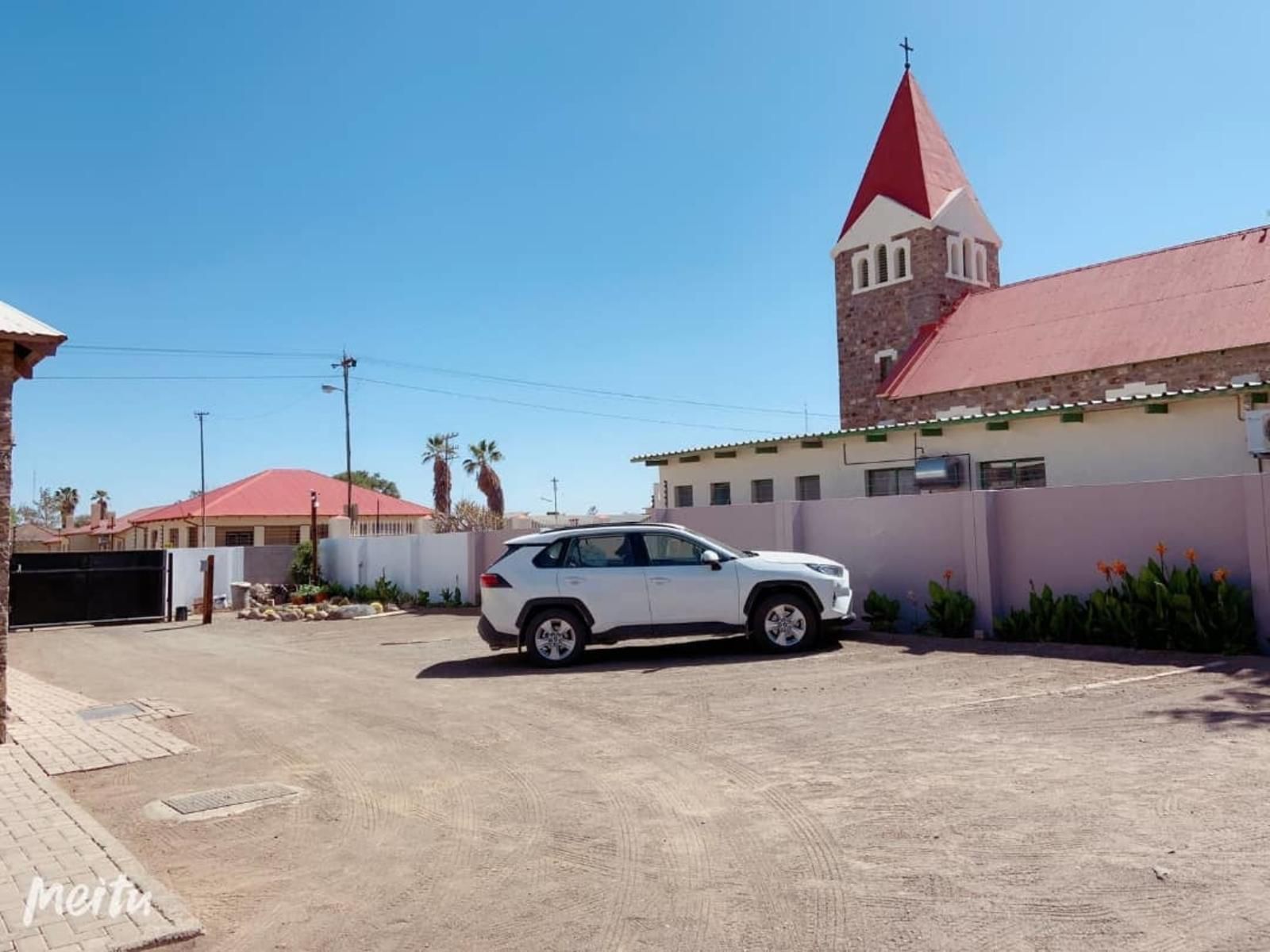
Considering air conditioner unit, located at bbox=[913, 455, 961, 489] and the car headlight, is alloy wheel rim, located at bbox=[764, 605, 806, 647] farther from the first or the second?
air conditioner unit, located at bbox=[913, 455, 961, 489]

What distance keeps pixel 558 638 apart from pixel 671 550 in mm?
1763

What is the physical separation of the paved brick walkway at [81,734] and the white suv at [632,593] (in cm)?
387

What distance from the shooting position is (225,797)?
640 cm

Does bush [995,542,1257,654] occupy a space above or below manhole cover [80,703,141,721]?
above

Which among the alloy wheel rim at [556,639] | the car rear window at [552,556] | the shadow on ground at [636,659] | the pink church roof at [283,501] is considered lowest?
the shadow on ground at [636,659]

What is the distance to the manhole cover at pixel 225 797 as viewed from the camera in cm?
618

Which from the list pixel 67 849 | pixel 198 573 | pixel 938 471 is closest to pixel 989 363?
pixel 938 471

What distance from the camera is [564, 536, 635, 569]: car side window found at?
11789mm

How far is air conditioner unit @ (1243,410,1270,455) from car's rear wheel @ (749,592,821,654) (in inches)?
308

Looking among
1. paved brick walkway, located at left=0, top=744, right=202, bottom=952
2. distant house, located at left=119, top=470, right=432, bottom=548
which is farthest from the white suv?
distant house, located at left=119, top=470, right=432, bottom=548

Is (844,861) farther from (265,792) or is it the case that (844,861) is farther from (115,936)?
(265,792)

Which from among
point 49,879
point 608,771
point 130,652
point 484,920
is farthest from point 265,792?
point 130,652

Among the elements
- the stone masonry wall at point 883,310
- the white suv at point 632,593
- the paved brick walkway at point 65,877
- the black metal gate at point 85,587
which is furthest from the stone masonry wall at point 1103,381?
the paved brick walkway at point 65,877

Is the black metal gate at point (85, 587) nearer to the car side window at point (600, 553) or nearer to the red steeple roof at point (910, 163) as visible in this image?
the car side window at point (600, 553)
